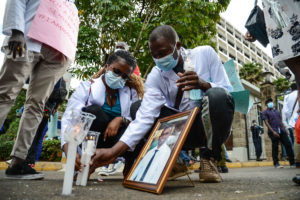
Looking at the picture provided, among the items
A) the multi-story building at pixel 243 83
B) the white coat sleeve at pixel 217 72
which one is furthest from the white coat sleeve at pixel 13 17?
the multi-story building at pixel 243 83

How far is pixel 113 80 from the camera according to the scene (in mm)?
2463

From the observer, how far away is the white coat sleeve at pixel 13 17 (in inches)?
76.1

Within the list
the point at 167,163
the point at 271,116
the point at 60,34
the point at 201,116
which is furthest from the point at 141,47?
the point at 167,163

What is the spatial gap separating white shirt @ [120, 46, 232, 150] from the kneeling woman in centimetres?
32

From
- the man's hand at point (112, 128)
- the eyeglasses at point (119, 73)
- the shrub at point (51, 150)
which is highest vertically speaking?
the eyeglasses at point (119, 73)

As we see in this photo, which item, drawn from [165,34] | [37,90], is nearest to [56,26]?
[37,90]

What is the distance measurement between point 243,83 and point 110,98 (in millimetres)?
10637

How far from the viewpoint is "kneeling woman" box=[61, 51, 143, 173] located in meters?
2.33

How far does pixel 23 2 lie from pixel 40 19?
185mm

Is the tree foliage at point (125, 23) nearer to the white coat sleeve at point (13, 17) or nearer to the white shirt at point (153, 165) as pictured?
the white coat sleeve at point (13, 17)

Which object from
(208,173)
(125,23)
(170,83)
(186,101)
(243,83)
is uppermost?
(125,23)

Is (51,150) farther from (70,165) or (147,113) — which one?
(70,165)

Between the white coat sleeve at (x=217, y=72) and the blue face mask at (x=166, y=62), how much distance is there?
33cm

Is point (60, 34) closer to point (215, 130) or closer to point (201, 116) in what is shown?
point (201, 116)
